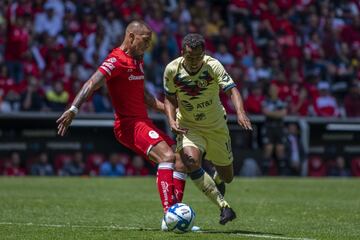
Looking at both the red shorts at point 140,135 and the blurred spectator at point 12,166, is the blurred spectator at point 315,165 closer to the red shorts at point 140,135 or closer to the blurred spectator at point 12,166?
the blurred spectator at point 12,166

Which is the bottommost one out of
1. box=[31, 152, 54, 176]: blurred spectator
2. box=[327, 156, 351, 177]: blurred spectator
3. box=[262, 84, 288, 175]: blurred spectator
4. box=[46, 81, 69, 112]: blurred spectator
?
box=[327, 156, 351, 177]: blurred spectator

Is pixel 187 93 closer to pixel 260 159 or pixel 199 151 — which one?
pixel 199 151

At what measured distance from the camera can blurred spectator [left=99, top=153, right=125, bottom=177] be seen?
24.3 m

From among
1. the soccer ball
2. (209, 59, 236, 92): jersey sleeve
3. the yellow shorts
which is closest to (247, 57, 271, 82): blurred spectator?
the yellow shorts

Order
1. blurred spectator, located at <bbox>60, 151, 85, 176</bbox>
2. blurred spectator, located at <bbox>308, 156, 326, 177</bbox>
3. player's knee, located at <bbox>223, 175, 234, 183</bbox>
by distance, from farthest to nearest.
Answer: blurred spectator, located at <bbox>308, 156, 326, 177</bbox> → blurred spectator, located at <bbox>60, 151, 85, 176</bbox> → player's knee, located at <bbox>223, 175, 234, 183</bbox>

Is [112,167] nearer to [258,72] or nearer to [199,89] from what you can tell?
[258,72]

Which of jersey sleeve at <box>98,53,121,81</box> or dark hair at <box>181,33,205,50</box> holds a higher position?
dark hair at <box>181,33,205,50</box>

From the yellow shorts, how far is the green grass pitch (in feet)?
2.77

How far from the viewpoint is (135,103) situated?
11320 mm

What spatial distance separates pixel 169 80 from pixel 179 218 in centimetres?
208

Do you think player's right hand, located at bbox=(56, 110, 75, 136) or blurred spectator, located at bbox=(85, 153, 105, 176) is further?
blurred spectator, located at bbox=(85, 153, 105, 176)

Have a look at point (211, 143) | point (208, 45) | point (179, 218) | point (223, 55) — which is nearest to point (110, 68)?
point (211, 143)

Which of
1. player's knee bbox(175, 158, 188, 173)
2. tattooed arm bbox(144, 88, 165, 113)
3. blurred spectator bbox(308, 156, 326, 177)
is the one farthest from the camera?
blurred spectator bbox(308, 156, 326, 177)

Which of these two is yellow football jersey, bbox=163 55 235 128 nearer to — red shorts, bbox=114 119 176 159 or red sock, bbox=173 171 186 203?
red shorts, bbox=114 119 176 159
